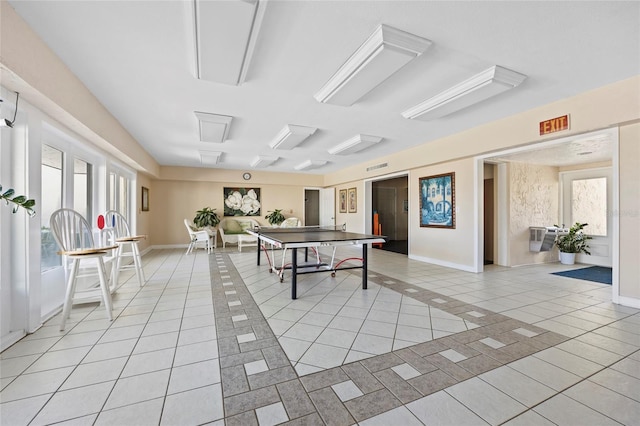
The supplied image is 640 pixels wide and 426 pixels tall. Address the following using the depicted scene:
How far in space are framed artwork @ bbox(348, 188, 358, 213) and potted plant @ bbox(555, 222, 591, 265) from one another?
536cm

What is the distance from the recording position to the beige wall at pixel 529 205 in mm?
5660

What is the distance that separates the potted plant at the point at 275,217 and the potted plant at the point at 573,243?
8103 mm

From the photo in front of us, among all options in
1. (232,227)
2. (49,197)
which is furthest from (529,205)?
(232,227)

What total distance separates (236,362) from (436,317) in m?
2.07

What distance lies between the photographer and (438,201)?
5.84 meters

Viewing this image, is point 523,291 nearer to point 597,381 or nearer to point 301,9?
point 597,381

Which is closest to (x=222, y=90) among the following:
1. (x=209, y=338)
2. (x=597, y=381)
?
(x=209, y=338)

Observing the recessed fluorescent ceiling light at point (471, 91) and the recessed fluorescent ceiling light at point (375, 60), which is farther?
the recessed fluorescent ceiling light at point (471, 91)

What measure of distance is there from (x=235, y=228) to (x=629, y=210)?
367 inches

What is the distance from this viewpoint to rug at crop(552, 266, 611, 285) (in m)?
4.51

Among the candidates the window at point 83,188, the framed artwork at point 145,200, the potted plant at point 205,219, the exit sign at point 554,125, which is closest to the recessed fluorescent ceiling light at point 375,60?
the exit sign at point 554,125

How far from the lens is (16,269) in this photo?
238cm

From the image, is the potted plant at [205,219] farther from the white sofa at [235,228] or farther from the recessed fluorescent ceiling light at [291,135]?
the recessed fluorescent ceiling light at [291,135]

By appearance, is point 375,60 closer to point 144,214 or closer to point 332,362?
point 332,362
